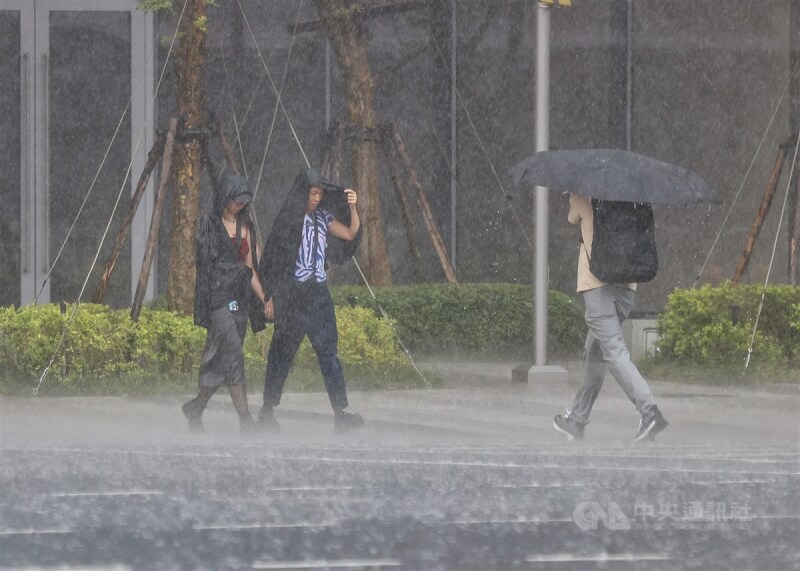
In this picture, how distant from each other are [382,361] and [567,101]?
25.7 feet

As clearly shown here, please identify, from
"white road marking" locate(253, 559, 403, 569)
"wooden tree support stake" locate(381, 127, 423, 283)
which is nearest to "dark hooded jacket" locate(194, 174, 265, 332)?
"white road marking" locate(253, 559, 403, 569)

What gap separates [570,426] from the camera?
11.2 m

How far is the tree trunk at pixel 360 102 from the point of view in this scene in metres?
18.9

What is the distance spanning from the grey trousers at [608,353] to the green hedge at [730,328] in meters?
5.27

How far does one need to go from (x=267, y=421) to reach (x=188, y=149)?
5.78 m

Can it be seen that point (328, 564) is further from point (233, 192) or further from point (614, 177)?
point (233, 192)

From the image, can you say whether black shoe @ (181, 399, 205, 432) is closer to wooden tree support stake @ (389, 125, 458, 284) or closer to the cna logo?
the cna logo

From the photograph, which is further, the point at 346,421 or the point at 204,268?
the point at 346,421

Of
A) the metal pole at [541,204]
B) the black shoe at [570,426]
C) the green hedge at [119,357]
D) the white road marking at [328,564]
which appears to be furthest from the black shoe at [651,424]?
the metal pole at [541,204]

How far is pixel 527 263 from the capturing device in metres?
22.4

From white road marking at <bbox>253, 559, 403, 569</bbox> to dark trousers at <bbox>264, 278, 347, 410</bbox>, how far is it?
15.3 feet

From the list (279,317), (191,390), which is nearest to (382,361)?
(191,390)

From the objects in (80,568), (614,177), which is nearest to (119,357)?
(614,177)

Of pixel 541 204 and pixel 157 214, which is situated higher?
pixel 541 204
